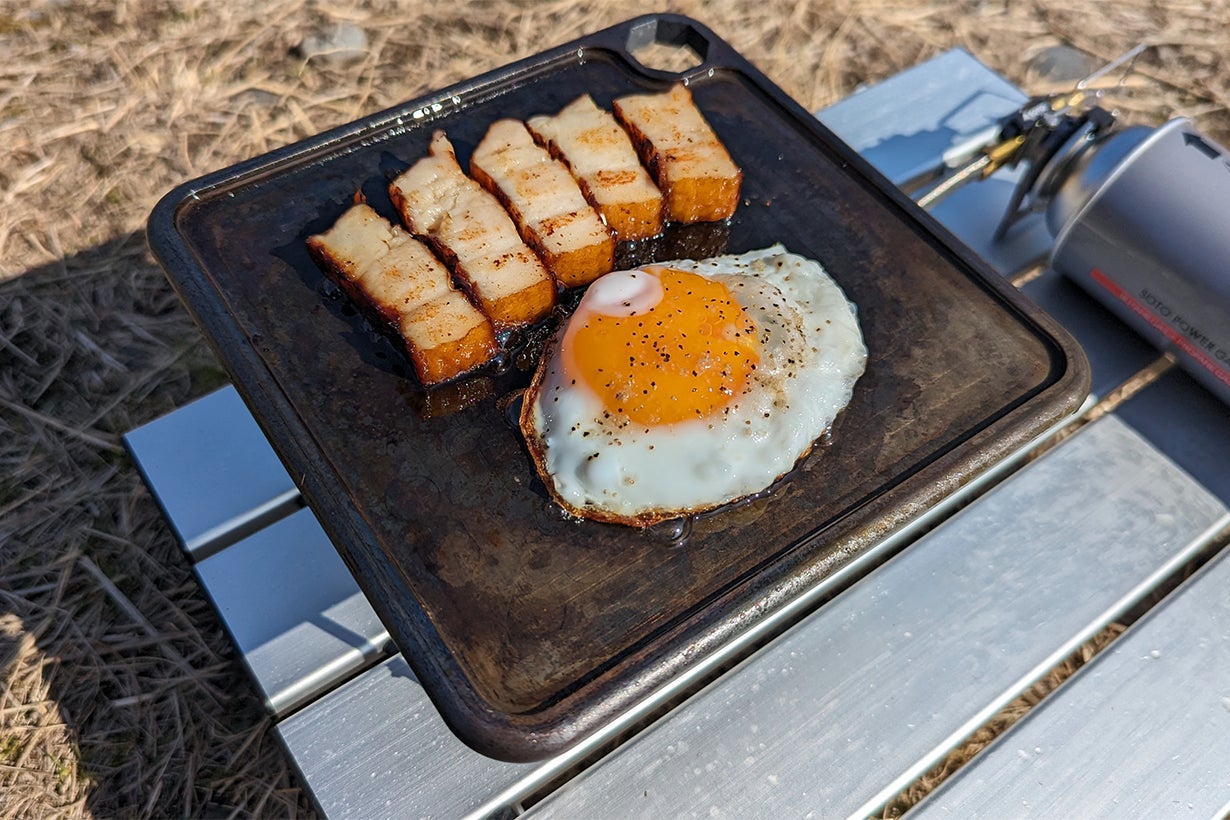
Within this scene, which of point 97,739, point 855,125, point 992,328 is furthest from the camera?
point 855,125

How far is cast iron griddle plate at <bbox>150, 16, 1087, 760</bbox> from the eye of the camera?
5.74 ft

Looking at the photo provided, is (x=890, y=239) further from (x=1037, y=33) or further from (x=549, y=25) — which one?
(x=1037, y=33)

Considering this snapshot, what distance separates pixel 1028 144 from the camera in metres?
2.90

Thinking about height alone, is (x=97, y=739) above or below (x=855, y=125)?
below

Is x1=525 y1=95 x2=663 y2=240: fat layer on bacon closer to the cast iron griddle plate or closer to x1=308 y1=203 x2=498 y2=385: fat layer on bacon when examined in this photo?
the cast iron griddle plate

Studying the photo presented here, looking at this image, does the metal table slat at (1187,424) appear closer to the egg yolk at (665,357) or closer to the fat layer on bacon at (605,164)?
the egg yolk at (665,357)

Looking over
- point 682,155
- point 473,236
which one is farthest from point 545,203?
point 682,155

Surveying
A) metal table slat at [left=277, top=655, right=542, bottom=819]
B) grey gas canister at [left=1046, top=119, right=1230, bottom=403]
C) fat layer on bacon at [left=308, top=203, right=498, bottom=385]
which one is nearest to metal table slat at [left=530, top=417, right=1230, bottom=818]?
metal table slat at [left=277, top=655, right=542, bottom=819]

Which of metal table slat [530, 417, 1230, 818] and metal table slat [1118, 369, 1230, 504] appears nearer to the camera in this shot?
metal table slat [530, 417, 1230, 818]

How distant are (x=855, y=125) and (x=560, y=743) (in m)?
2.95

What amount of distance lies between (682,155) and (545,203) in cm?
43

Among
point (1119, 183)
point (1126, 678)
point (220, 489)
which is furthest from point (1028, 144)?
point (220, 489)

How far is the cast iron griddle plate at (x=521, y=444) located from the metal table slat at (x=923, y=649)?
74 centimetres

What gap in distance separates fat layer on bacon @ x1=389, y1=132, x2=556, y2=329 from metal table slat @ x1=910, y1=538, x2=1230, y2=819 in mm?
1760
